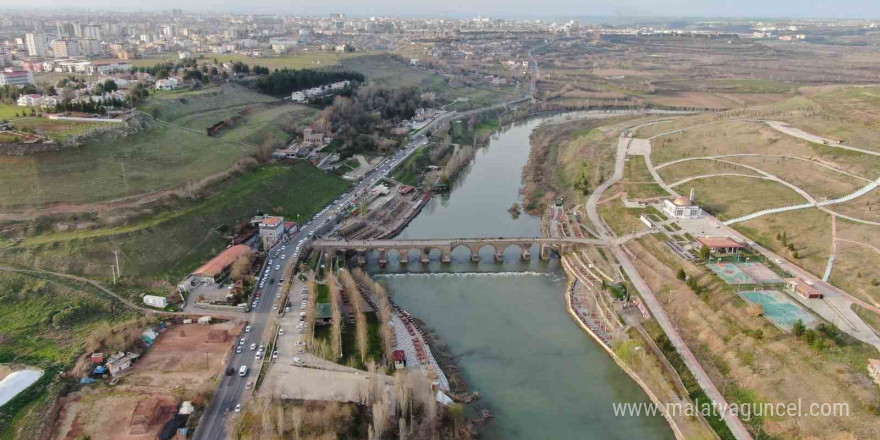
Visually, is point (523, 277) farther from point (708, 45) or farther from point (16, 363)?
point (708, 45)

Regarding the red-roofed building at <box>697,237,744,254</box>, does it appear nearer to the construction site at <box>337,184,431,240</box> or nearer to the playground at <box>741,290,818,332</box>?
the playground at <box>741,290,818,332</box>

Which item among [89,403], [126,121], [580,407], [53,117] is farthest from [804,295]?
[53,117]

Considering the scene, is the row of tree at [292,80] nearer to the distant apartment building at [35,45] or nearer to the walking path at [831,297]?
the walking path at [831,297]

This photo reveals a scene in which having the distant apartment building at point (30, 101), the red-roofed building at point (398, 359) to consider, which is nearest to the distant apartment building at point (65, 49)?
the distant apartment building at point (30, 101)

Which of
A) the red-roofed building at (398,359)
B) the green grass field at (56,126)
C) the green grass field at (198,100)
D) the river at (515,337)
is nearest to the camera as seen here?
the river at (515,337)

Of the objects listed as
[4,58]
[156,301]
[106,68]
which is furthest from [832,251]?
[4,58]

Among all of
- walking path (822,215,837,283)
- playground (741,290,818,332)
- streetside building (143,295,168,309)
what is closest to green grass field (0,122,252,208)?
streetside building (143,295,168,309)

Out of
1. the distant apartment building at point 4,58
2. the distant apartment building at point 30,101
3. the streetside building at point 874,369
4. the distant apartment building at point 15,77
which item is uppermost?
the distant apartment building at point 4,58
